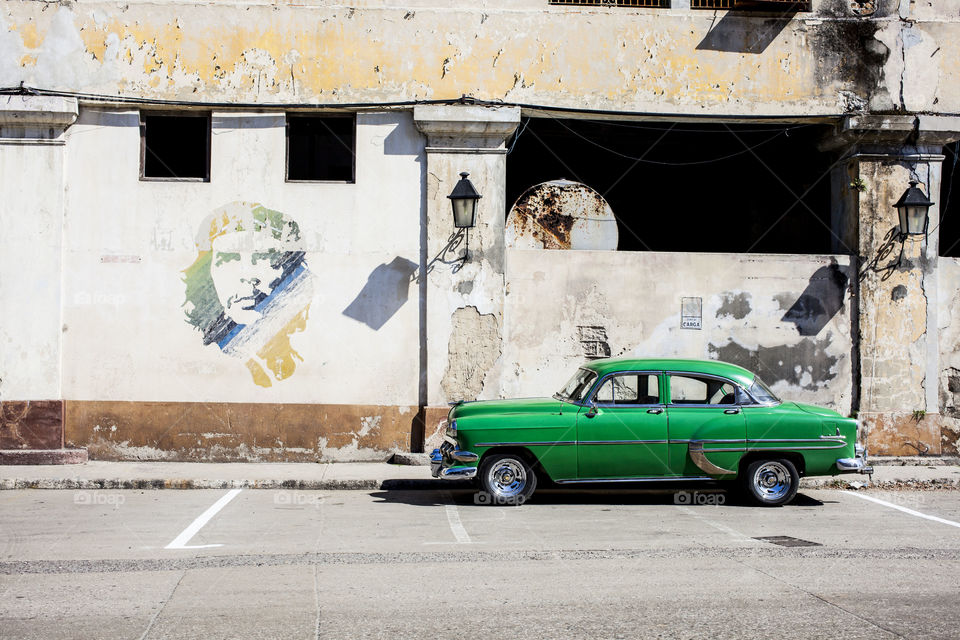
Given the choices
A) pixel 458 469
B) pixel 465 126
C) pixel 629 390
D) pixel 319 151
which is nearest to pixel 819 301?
pixel 629 390

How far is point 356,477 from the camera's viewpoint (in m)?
11.5

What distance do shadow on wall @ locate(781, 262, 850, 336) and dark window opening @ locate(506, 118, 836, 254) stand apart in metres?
0.96

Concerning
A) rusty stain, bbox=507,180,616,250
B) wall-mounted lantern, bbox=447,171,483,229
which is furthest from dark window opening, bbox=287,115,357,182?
rusty stain, bbox=507,180,616,250

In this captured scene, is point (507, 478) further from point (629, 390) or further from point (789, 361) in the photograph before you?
point (789, 361)

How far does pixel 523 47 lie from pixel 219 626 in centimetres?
970

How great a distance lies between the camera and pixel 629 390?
33.2ft

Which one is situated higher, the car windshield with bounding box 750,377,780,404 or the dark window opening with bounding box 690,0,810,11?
the dark window opening with bounding box 690,0,810,11

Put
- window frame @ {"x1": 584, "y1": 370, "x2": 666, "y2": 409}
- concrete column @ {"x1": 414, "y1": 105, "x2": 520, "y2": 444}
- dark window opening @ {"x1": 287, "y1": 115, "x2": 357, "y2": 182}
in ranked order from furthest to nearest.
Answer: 1. dark window opening @ {"x1": 287, "y1": 115, "x2": 357, "y2": 182}
2. concrete column @ {"x1": 414, "y1": 105, "x2": 520, "y2": 444}
3. window frame @ {"x1": 584, "y1": 370, "x2": 666, "y2": 409}

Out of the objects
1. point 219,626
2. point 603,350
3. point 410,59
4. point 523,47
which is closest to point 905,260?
point 603,350

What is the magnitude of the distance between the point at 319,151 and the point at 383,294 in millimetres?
2224

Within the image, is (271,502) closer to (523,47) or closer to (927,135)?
(523,47)

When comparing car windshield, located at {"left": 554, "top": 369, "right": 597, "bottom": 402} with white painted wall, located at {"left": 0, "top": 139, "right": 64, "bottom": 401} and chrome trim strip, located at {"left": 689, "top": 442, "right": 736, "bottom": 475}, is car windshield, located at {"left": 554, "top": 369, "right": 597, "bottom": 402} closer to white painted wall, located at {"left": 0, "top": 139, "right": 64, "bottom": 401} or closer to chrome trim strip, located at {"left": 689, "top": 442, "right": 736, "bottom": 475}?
chrome trim strip, located at {"left": 689, "top": 442, "right": 736, "bottom": 475}

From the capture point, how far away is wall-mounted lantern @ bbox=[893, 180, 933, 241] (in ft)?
41.7

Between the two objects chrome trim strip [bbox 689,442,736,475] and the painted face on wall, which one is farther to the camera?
the painted face on wall
